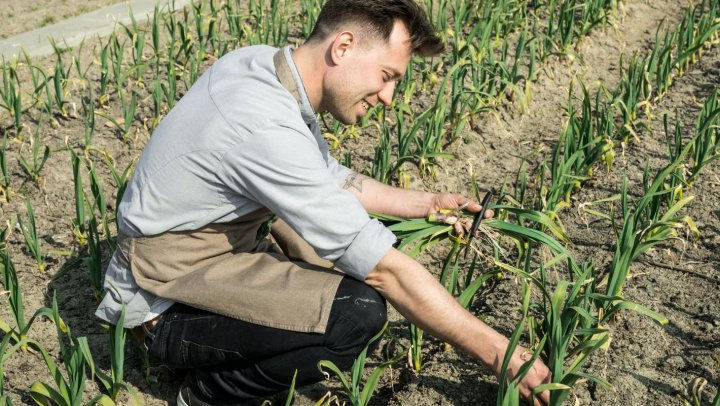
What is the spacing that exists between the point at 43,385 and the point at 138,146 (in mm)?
1780

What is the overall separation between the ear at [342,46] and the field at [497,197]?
0.54 meters

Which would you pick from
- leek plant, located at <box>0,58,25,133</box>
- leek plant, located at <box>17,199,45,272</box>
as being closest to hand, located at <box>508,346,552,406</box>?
leek plant, located at <box>17,199,45,272</box>

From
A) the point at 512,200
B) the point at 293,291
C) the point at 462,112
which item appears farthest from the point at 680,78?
the point at 293,291

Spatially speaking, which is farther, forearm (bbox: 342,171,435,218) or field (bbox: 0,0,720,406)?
forearm (bbox: 342,171,435,218)

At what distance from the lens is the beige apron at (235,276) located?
2.22 meters

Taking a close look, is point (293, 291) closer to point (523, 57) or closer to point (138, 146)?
point (138, 146)

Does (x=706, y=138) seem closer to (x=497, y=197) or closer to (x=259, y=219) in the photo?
(x=497, y=197)

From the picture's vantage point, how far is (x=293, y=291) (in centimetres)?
224

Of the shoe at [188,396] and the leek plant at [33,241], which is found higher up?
the leek plant at [33,241]

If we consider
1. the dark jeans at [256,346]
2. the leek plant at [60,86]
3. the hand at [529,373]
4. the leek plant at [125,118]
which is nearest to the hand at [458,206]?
the dark jeans at [256,346]

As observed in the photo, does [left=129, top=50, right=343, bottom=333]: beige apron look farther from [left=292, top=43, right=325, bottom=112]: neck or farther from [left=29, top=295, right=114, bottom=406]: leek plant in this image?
[left=29, top=295, right=114, bottom=406]: leek plant

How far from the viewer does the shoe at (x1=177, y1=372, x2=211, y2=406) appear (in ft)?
7.73

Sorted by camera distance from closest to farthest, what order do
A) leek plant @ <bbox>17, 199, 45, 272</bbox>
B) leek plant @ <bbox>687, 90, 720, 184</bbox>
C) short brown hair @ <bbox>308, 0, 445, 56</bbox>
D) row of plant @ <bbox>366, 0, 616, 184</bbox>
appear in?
short brown hair @ <bbox>308, 0, 445, 56</bbox> → leek plant @ <bbox>17, 199, 45, 272</bbox> → leek plant @ <bbox>687, 90, 720, 184</bbox> → row of plant @ <bbox>366, 0, 616, 184</bbox>

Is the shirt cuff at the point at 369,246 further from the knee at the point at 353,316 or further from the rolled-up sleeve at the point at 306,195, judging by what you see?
the knee at the point at 353,316
